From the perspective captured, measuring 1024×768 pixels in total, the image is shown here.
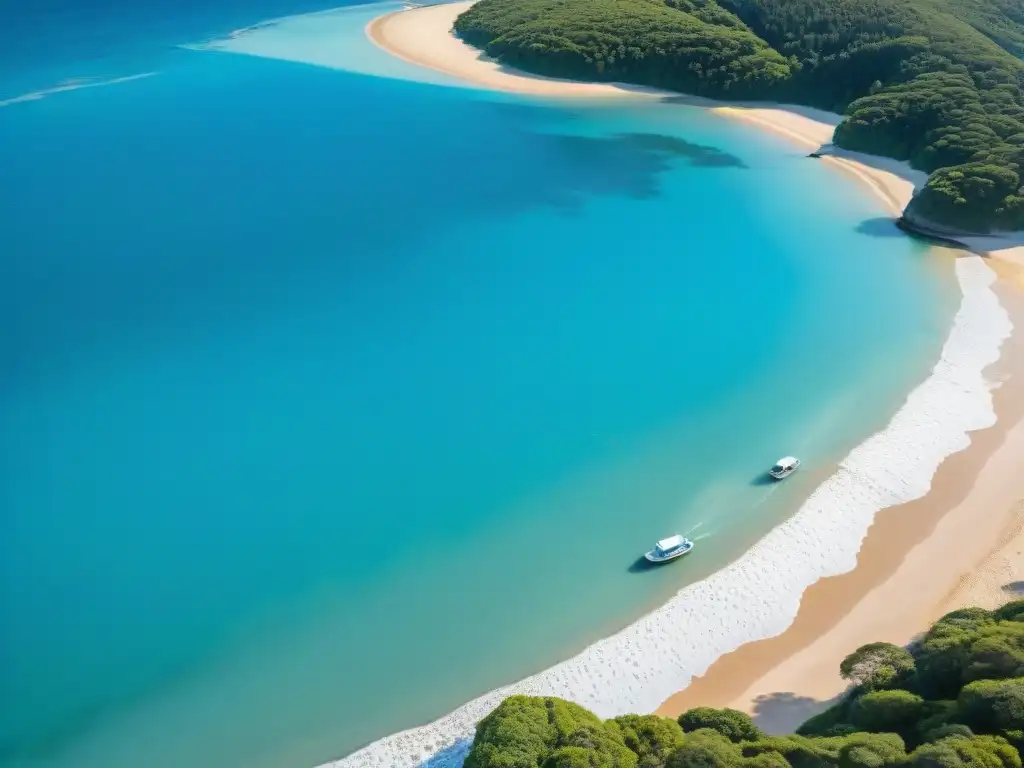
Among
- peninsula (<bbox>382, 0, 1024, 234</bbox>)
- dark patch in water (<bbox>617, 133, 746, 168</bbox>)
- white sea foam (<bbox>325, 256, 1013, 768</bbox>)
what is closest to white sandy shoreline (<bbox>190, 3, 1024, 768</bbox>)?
white sea foam (<bbox>325, 256, 1013, 768</bbox>)

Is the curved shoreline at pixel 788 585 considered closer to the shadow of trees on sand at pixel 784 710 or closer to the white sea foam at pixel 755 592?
the white sea foam at pixel 755 592

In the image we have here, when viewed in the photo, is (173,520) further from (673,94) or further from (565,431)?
(673,94)

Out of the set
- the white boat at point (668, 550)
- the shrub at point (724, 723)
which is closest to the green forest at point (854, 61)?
the white boat at point (668, 550)

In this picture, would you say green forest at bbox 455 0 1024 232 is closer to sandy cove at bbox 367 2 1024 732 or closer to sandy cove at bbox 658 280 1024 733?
sandy cove at bbox 367 2 1024 732

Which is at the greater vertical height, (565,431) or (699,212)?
(699,212)

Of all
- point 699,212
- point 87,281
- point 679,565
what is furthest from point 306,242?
point 679,565

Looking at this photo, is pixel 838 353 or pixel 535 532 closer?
pixel 535 532

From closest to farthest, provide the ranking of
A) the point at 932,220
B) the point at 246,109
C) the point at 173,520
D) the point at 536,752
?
the point at 536,752, the point at 173,520, the point at 932,220, the point at 246,109
